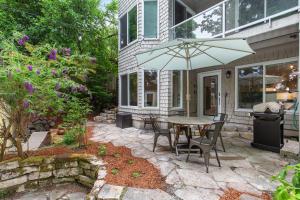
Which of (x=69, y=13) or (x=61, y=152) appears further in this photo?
(x=69, y=13)

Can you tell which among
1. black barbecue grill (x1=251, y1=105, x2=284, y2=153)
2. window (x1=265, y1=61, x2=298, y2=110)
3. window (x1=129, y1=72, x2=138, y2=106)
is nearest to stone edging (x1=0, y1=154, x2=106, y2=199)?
black barbecue grill (x1=251, y1=105, x2=284, y2=153)

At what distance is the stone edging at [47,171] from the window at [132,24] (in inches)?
252

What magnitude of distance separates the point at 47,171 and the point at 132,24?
287 inches

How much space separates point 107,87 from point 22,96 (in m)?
10.1

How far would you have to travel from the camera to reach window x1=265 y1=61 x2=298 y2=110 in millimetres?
6047

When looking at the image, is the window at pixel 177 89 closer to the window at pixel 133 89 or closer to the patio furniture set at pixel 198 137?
the window at pixel 133 89

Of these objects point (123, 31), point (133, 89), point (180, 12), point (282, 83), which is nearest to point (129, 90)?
point (133, 89)

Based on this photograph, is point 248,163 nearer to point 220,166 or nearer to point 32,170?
point 220,166

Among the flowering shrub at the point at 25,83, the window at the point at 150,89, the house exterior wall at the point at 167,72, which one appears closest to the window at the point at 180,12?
the house exterior wall at the point at 167,72

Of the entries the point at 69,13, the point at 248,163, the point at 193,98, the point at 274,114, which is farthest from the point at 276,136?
the point at 69,13

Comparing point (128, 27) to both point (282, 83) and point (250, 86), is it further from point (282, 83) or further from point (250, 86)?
point (282, 83)

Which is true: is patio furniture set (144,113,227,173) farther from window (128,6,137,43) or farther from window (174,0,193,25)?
window (128,6,137,43)

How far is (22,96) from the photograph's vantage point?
361 centimetres

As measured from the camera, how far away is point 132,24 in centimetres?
916
